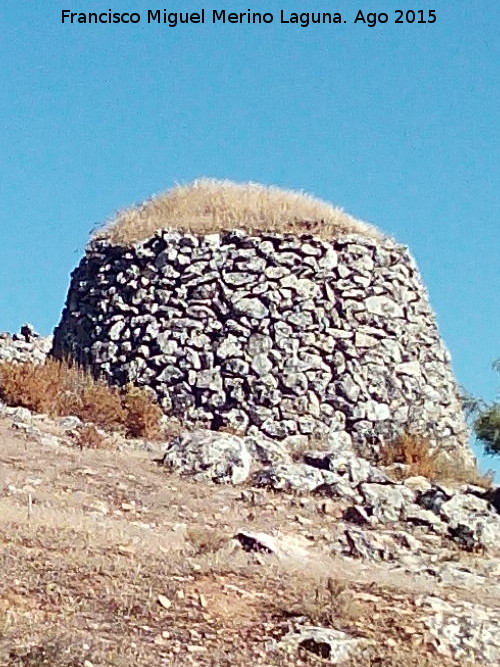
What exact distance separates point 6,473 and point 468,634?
4.82 m

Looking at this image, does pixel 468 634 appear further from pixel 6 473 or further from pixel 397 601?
pixel 6 473

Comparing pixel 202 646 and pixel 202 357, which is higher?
pixel 202 357

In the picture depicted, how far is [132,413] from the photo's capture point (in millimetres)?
13039

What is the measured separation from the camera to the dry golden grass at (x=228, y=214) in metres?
14.8

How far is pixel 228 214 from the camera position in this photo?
15.1m

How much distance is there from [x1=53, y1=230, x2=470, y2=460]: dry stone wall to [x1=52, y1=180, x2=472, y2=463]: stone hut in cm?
2

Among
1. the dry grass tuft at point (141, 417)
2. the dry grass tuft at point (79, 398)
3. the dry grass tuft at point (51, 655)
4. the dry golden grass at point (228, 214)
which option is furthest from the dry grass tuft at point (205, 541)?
the dry golden grass at point (228, 214)

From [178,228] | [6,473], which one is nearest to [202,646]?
[6,473]

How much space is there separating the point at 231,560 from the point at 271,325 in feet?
21.8

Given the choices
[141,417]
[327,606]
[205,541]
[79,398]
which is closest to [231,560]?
[205,541]

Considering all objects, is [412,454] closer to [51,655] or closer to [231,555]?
[231,555]

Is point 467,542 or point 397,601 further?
point 467,542

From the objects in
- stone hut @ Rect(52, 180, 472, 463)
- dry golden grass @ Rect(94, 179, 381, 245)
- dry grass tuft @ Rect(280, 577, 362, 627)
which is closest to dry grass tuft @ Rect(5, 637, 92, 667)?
dry grass tuft @ Rect(280, 577, 362, 627)

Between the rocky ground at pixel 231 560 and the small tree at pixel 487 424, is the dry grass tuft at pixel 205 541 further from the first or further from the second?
the small tree at pixel 487 424
